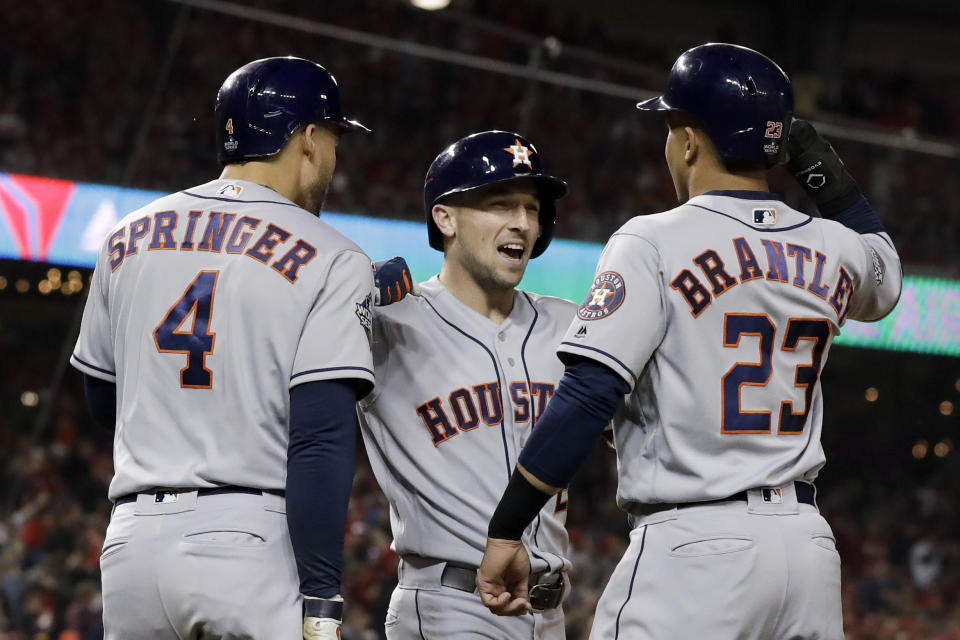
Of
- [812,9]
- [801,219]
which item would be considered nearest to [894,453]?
[812,9]

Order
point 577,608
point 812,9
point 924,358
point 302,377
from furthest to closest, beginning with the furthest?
point 812,9 → point 924,358 → point 577,608 → point 302,377

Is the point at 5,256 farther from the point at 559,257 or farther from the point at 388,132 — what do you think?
the point at 559,257

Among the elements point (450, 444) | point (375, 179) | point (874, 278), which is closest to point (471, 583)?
point (450, 444)

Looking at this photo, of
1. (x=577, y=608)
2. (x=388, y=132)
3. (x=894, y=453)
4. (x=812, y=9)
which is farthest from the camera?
(x=812, y=9)

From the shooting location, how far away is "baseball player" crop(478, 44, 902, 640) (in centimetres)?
233

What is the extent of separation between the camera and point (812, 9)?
14.2 meters

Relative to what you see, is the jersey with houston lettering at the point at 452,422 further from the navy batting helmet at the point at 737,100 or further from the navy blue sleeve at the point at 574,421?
the navy batting helmet at the point at 737,100

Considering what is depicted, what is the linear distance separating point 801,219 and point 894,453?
8278 mm

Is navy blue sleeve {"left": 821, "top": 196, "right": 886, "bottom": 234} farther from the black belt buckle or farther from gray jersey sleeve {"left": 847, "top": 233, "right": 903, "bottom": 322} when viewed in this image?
the black belt buckle

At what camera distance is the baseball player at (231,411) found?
2279 millimetres

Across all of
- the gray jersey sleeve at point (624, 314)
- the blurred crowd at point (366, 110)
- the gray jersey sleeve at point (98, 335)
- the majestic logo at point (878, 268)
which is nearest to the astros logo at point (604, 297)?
the gray jersey sleeve at point (624, 314)

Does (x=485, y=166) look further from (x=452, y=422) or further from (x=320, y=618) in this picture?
(x=320, y=618)

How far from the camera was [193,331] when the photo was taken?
240cm

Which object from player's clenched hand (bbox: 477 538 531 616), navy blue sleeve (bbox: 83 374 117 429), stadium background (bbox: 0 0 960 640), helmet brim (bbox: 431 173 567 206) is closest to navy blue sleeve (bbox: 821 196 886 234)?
helmet brim (bbox: 431 173 567 206)
